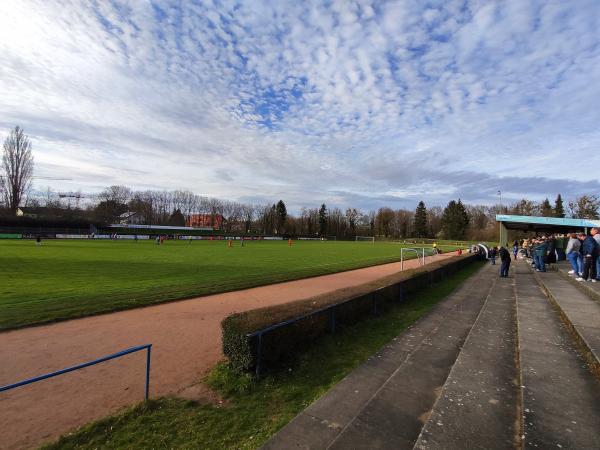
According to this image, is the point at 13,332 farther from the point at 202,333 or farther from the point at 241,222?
the point at 241,222

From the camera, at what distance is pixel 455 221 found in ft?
340

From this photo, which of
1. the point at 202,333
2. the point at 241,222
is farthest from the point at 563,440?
the point at 241,222

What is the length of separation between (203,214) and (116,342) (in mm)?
120231

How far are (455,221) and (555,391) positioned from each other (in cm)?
10925

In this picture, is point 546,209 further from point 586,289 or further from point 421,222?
point 586,289

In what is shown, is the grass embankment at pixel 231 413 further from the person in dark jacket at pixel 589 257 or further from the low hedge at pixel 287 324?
the person in dark jacket at pixel 589 257

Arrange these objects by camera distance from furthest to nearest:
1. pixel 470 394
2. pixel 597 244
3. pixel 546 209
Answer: pixel 546 209, pixel 597 244, pixel 470 394

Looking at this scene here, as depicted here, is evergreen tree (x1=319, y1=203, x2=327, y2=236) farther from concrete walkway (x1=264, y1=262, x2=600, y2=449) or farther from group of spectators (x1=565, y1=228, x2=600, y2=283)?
concrete walkway (x1=264, y1=262, x2=600, y2=449)

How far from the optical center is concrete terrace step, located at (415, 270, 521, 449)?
349 centimetres

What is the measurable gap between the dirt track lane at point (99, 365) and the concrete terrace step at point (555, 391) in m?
4.75

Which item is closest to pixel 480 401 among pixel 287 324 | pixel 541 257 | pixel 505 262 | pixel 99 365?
pixel 287 324

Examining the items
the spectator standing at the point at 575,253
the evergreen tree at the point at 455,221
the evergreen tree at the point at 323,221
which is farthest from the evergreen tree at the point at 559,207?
the spectator standing at the point at 575,253

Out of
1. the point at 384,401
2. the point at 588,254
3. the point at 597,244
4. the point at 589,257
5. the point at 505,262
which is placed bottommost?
the point at 384,401

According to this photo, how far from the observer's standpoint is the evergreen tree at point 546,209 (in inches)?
3036
